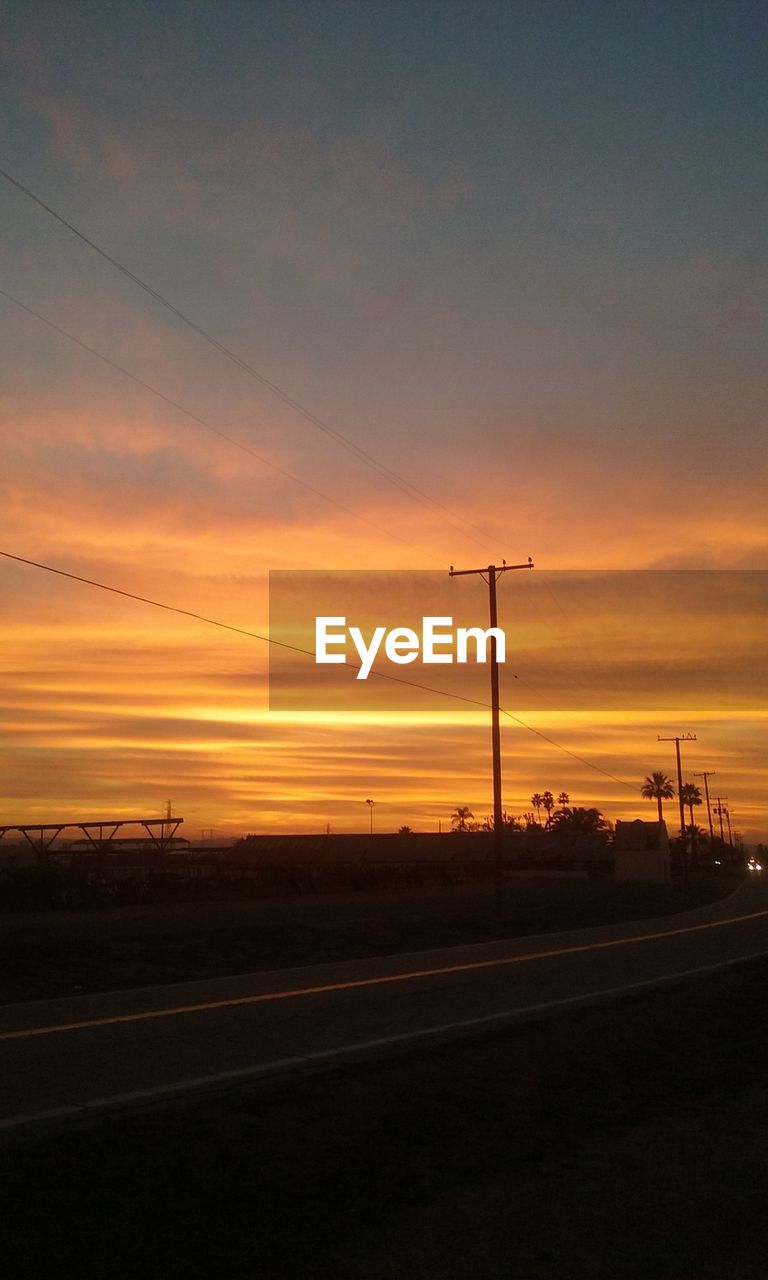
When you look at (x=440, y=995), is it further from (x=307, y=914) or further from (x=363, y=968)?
(x=307, y=914)

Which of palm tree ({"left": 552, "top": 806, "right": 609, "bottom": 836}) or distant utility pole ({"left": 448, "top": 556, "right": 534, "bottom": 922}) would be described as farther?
palm tree ({"left": 552, "top": 806, "right": 609, "bottom": 836})

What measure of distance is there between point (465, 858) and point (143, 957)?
269 feet

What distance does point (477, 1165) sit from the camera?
853 centimetres

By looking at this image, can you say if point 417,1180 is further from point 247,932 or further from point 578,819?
point 578,819

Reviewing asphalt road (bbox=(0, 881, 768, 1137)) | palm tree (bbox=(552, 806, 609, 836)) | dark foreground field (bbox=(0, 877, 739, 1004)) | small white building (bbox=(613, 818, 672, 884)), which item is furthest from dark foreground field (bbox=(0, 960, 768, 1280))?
palm tree (bbox=(552, 806, 609, 836))

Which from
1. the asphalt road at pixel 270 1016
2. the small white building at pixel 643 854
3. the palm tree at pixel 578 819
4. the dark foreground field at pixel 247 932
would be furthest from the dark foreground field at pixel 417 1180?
the palm tree at pixel 578 819

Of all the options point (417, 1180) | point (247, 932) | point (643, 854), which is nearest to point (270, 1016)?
point (417, 1180)

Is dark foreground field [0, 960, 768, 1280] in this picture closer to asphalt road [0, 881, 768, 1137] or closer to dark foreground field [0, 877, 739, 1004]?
asphalt road [0, 881, 768, 1137]

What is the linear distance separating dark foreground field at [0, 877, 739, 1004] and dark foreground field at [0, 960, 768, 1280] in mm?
10360

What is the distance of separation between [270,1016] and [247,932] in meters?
16.0

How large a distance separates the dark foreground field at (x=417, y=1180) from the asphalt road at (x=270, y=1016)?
963mm

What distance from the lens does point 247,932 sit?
3139 cm

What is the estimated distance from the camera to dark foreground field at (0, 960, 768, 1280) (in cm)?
644

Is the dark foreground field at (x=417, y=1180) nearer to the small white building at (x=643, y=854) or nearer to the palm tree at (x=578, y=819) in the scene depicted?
the small white building at (x=643, y=854)
